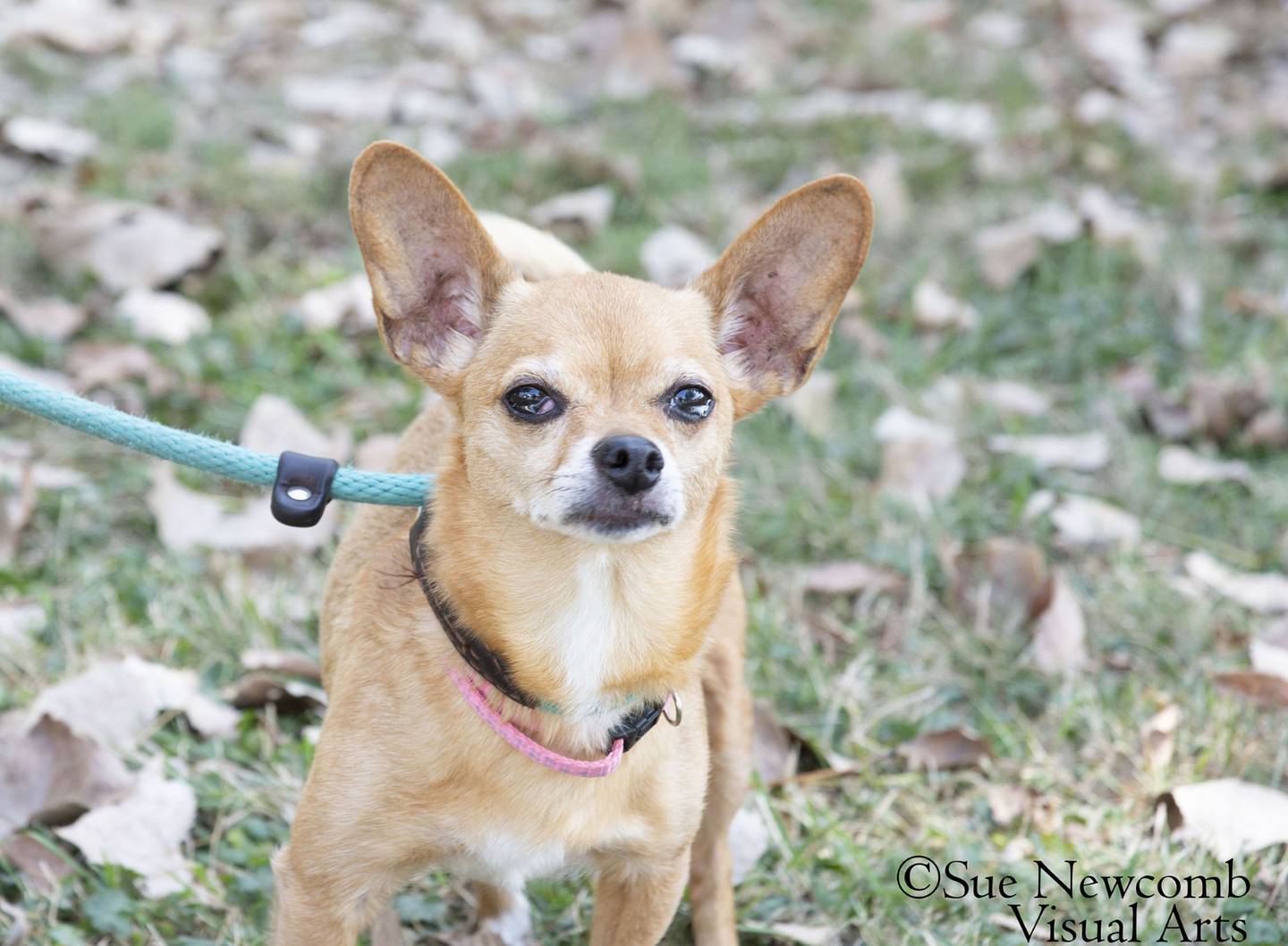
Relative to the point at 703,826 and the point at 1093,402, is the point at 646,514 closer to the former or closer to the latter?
the point at 703,826

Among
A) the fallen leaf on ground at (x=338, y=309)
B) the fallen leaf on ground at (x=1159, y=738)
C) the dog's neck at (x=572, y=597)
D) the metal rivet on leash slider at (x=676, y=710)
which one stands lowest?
the fallen leaf on ground at (x=1159, y=738)

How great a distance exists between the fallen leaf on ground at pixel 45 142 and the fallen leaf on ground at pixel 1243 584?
12.9 ft

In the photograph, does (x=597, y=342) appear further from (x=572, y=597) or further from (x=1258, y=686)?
(x=1258, y=686)

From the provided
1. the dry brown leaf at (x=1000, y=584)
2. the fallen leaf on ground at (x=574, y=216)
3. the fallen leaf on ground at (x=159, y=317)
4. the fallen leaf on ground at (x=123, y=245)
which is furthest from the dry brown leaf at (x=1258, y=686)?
the fallen leaf on ground at (x=123, y=245)

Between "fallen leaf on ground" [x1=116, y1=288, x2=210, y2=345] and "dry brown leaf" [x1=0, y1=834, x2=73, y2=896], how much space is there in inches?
76.2

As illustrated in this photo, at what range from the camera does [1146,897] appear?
256cm

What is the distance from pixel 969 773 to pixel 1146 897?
1.60ft

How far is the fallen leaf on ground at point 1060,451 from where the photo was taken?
13.1ft

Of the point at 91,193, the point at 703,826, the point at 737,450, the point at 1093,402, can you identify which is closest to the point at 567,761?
the point at 703,826

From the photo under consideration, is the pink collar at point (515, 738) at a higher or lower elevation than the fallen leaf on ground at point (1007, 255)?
higher

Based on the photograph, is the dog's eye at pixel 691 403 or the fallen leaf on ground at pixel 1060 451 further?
the fallen leaf on ground at pixel 1060 451

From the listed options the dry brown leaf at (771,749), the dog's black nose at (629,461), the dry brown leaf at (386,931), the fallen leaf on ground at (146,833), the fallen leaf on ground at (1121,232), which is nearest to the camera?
the dog's black nose at (629,461)

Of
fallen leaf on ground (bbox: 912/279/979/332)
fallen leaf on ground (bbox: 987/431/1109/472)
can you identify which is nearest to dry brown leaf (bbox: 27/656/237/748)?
fallen leaf on ground (bbox: 987/431/1109/472)

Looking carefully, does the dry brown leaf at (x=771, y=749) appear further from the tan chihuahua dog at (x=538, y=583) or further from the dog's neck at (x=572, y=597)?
the dog's neck at (x=572, y=597)
